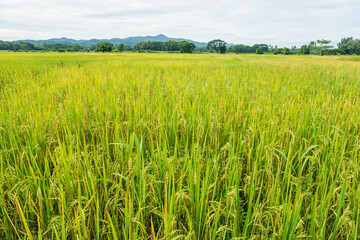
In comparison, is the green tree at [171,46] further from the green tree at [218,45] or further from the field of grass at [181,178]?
the field of grass at [181,178]

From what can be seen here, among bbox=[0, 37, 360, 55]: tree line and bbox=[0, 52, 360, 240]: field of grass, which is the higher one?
bbox=[0, 37, 360, 55]: tree line

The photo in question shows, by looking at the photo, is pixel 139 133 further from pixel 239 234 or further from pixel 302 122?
pixel 302 122

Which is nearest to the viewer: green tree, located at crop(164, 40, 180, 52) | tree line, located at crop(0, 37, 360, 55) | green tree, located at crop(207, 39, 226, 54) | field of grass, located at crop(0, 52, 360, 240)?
field of grass, located at crop(0, 52, 360, 240)

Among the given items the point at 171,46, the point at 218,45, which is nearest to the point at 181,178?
the point at 218,45

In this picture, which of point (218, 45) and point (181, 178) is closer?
point (181, 178)

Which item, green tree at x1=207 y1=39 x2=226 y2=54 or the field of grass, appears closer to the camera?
the field of grass

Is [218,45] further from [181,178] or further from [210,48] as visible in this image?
Answer: [181,178]

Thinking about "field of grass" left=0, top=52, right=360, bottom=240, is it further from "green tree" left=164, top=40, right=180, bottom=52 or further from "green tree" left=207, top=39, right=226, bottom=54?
"green tree" left=164, top=40, right=180, bottom=52

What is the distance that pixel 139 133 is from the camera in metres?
1.81

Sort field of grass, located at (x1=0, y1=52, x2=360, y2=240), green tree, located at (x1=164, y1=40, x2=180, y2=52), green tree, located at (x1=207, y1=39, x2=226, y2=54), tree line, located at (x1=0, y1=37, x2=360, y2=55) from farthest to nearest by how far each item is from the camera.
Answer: green tree, located at (x1=164, y1=40, x2=180, y2=52), green tree, located at (x1=207, y1=39, x2=226, y2=54), tree line, located at (x1=0, y1=37, x2=360, y2=55), field of grass, located at (x1=0, y1=52, x2=360, y2=240)

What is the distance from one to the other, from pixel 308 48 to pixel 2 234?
104556 millimetres

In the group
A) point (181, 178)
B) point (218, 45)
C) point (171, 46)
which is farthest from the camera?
point (171, 46)

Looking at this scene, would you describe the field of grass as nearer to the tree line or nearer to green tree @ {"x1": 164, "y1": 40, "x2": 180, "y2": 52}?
the tree line

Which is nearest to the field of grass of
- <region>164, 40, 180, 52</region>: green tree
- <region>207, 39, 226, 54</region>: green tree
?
<region>207, 39, 226, 54</region>: green tree
